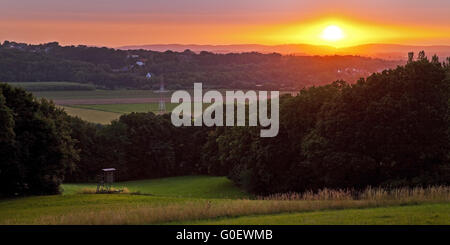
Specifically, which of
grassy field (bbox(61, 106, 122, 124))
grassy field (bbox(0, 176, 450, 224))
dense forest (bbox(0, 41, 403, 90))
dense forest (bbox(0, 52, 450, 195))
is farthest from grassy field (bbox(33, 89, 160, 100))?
grassy field (bbox(0, 176, 450, 224))

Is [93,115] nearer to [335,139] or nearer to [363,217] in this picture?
[335,139]

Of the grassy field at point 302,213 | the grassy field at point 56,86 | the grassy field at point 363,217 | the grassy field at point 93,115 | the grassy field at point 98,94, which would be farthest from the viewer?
the grassy field at point 56,86

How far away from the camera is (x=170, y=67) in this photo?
16562 centimetres

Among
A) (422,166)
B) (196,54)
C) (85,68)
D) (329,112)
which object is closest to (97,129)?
(329,112)

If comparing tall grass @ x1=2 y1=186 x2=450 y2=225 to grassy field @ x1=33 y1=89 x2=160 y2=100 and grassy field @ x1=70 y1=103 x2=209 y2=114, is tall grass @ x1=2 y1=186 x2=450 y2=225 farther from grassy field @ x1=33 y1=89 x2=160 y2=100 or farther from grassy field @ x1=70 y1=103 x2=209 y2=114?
grassy field @ x1=33 y1=89 x2=160 y2=100

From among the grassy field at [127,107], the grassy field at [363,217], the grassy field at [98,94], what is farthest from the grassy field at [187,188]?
the grassy field at [98,94]

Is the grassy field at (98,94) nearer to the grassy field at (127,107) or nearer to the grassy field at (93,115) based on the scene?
the grassy field at (127,107)

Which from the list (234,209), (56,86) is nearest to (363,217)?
(234,209)

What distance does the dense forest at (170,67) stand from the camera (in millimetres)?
133250

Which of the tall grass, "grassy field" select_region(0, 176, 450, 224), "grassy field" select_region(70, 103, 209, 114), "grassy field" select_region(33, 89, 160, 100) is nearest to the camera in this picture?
"grassy field" select_region(0, 176, 450, 224)

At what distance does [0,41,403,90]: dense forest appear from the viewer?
133250mm
